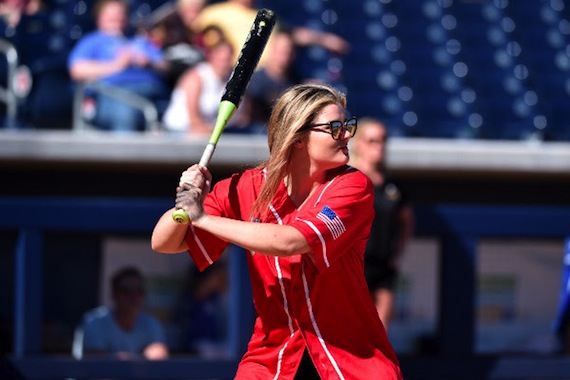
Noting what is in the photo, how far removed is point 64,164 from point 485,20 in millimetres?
4029

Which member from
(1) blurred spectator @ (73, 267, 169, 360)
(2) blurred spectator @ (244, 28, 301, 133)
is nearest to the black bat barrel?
(1) blurred spectator @ (73, 267, 169, 360)

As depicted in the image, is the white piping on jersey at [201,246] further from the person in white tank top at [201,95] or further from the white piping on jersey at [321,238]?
the person in white tank top at [201,95]

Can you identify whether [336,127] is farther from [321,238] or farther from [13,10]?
[13,10]

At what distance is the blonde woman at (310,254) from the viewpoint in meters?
3.00

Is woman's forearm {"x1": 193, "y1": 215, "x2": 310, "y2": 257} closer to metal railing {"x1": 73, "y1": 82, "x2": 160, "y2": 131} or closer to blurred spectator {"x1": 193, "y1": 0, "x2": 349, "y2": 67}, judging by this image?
metal railing {"x1": 73, "y1": 82, "x2": 160, "y2": 131}

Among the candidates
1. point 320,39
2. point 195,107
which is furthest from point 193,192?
point 320,39

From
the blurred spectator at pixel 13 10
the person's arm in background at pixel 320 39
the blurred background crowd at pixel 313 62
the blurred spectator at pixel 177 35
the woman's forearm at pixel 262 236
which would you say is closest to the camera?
the woman's forearm at pixel 262 236

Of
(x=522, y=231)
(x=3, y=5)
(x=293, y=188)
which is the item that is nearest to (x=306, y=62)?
(x=3, y=5)

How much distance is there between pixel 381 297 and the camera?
5.43m

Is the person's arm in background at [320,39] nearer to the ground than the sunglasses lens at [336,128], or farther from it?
nearer to the ground

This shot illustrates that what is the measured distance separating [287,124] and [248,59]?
383 mm

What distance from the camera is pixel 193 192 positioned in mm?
2957

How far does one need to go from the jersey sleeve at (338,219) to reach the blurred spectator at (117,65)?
3.67 meters

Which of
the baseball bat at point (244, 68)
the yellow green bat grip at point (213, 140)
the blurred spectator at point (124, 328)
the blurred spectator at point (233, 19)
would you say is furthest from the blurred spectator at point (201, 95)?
the yellow green bat grip at point (213, 140)
